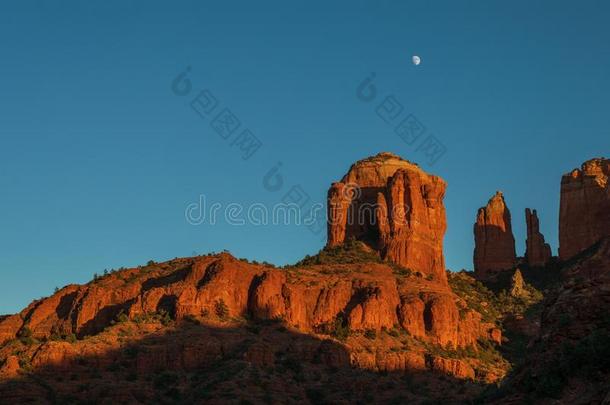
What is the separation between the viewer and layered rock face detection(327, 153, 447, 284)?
122938mm

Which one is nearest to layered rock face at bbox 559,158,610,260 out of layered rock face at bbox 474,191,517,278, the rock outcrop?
layered rock face at bbox 474,191,517,278

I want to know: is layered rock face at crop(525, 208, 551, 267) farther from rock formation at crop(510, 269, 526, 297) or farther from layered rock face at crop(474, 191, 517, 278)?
rock formation at crop(510, 269, 526, 297)

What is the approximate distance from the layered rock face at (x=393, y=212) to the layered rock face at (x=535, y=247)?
4185 centimetres

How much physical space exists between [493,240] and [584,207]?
16.0 meters

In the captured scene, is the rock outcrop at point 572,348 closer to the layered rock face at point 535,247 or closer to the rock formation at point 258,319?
the rock formation at point 258,319

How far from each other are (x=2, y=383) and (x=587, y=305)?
5780cm

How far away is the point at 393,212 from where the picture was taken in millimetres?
123375

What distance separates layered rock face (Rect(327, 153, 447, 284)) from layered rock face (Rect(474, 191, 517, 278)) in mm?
39157

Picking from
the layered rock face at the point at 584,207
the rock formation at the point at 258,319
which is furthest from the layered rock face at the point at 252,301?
the layered rock face at the point at 584,207

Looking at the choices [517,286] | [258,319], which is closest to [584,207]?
[517,286]

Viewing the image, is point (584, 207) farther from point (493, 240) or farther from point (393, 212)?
point (393, 212)

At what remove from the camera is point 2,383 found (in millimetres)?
75812

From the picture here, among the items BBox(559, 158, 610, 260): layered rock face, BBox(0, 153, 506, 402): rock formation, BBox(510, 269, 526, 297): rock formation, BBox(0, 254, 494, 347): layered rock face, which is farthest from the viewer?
BBox(559, 158, 610, 260): layered rock face

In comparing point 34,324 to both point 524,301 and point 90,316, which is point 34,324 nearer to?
point 90,316
